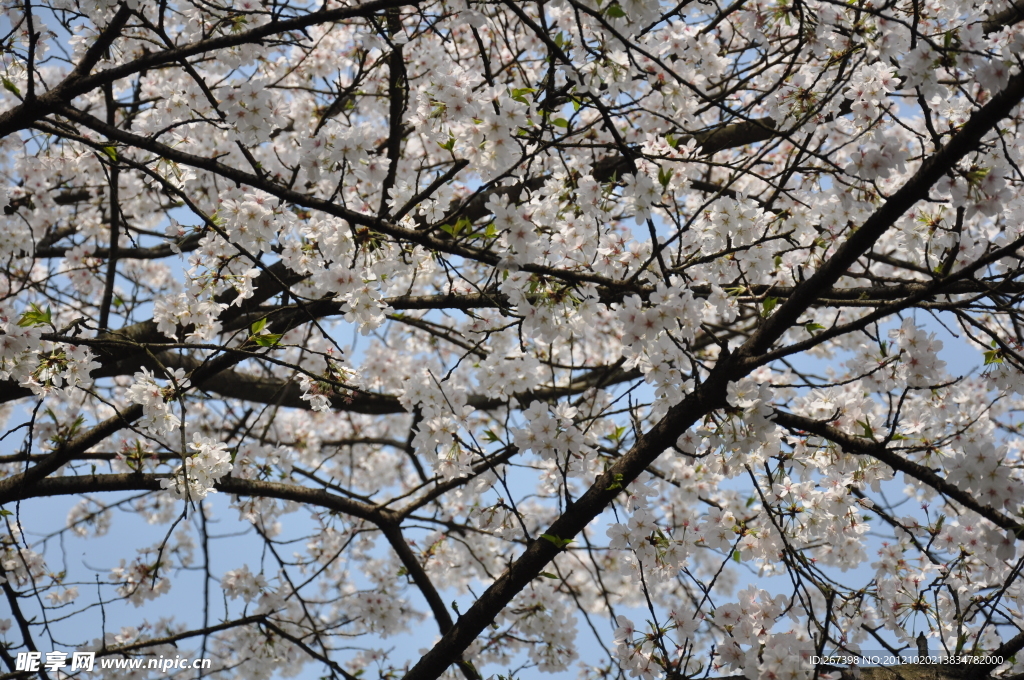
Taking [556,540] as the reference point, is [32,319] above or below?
above

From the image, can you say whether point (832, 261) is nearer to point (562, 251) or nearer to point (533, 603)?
point (562, 251)

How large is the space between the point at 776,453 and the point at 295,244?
8.17 ft

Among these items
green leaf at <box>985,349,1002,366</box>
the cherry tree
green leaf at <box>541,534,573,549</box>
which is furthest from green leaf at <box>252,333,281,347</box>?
green leaf at <box>985,349,1002,366</box>

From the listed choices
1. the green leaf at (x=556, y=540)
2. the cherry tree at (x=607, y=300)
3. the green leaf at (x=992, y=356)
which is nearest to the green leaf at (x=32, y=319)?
the cherry tree at (x=607, y=300)

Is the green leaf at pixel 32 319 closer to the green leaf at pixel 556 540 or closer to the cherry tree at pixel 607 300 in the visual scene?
the cherry tree at pixel 607 300

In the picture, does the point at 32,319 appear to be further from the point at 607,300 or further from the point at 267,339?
the point at 607,300

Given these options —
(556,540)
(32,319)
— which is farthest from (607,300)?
(32,319)

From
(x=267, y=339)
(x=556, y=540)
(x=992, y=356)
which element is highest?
(x=267, y=339)

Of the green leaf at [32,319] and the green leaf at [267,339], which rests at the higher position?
the green leaf at [32,319]

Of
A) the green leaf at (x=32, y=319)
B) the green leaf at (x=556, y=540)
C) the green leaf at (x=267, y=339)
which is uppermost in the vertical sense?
the green leaf at (x=32, y=319)

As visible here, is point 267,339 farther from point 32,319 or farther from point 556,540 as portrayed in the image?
point 556,540

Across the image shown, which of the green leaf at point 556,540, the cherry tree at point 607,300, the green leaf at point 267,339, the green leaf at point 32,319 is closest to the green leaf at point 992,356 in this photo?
the cherry tree at point 607,300

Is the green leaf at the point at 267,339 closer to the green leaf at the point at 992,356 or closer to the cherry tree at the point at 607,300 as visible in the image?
the cherry tree at the point at 607,300

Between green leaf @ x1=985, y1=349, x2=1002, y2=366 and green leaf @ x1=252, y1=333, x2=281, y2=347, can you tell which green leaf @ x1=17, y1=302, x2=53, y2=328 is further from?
green leaf @ x1=985, y1=349, x2=1002, y2=366
